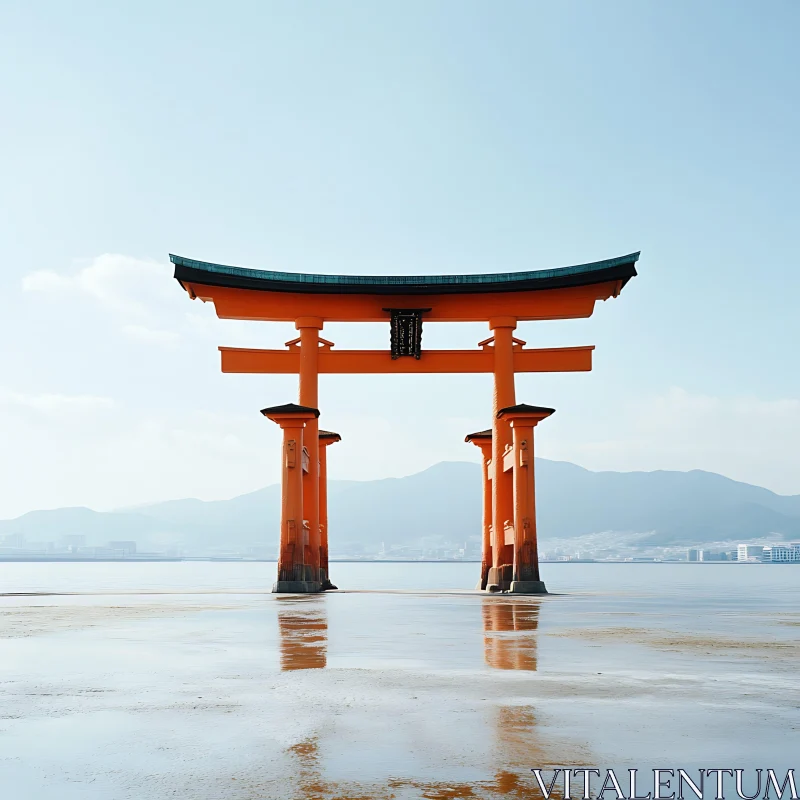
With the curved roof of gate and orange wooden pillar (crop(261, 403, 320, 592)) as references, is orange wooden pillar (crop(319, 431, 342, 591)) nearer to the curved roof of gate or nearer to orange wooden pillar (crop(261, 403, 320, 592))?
orange wooden pillar (crop(261, 403, 320, 592))

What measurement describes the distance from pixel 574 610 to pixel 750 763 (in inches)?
390

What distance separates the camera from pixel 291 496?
18.5 meters

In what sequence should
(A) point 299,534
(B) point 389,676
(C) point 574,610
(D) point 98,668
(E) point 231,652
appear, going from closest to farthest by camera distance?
1. (B) point 389,676
2. (D) point 98,668
3. (E) point 231,652
4. (C) point 574,610
5. (A) point 299,534

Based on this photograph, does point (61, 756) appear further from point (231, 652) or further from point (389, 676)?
point (231, 652)

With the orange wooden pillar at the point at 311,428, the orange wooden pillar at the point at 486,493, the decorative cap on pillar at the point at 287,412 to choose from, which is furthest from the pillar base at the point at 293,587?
the orange wooden pillar at the point at 486,493

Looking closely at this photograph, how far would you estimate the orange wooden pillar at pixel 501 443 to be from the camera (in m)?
20.1

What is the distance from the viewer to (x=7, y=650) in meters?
6.34

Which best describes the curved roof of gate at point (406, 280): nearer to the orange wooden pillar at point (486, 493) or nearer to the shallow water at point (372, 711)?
the orange wooden pillar at point (486, 493)

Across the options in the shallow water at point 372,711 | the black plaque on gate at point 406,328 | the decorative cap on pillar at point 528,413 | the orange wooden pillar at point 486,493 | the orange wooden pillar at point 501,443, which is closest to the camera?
the shallow water at point 372,711

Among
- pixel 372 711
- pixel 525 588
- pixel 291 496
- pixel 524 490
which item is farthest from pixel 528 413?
pixel 372 711

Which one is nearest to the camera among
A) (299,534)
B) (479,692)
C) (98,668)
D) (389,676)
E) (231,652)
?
(479,692)

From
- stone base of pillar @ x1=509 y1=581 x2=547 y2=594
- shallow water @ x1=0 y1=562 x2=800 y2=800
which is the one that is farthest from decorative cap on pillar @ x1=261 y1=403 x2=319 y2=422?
shallow water @ x1=0 y1=562 x2=800 y2=800

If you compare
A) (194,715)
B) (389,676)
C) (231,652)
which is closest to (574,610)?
(231,652)

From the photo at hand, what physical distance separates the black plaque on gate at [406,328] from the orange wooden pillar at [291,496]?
9.99 feet
